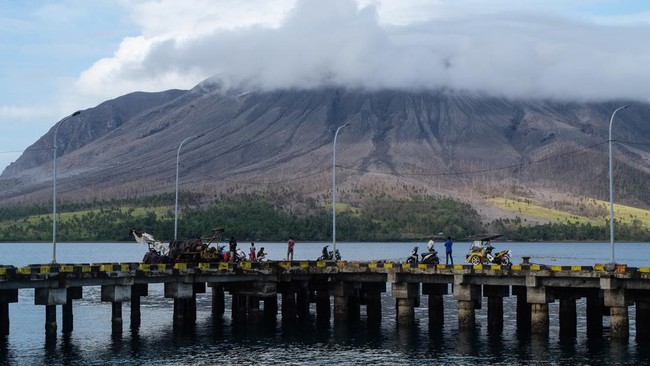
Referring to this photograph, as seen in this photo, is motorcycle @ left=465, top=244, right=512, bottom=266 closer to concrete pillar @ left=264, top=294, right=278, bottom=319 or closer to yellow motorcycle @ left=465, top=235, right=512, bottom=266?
yellow motorcycle @ left=465, top=235, right=512, bottom=266

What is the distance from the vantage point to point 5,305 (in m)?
71.7

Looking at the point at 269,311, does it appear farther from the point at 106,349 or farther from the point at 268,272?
the point at 106,349

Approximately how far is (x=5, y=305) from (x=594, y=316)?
3837 centimetres

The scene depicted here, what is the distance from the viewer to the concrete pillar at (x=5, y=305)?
6884 centimetres

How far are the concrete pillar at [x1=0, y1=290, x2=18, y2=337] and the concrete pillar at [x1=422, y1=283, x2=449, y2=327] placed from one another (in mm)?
26838

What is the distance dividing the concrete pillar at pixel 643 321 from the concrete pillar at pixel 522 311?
8.78 metres

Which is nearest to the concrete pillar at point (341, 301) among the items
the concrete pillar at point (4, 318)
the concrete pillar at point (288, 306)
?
the concrete pillar at point (288, 306)

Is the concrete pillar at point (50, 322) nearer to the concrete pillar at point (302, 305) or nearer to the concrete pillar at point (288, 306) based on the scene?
the concrete pillar at point (288, 306)

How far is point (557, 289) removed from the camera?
2704 inches

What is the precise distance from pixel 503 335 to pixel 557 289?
6237mm

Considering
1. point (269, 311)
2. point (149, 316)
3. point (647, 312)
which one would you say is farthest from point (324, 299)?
point (647, 312)

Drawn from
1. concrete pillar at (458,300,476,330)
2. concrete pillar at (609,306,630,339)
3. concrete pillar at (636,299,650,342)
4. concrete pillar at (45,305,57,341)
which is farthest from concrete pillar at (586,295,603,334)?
concrete pillar at (45,305,57,341)

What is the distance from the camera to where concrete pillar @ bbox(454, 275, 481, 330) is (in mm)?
70688

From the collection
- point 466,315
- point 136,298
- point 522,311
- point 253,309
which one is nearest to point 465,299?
point 466,315
